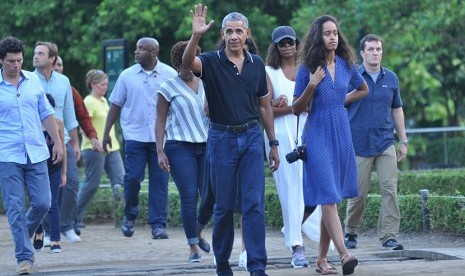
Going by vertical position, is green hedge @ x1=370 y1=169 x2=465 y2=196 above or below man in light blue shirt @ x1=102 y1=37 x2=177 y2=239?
below

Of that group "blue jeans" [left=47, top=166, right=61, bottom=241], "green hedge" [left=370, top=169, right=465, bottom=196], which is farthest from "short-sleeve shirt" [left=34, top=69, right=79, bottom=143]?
"green hedge" [left=370, top=169, right=465, bottom=196]

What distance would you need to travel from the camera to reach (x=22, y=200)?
10.6 meters

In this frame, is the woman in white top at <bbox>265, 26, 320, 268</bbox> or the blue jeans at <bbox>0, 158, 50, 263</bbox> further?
the woman in white top at <bbox>265, 26, 320, 268</bbox>

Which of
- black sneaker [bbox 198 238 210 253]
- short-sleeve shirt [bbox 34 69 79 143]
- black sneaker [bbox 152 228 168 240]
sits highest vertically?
short-sleeve shirt [bbox 34 69 79 143]

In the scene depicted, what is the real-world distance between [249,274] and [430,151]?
1433 cm

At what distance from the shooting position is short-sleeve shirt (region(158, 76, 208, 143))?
456 inches

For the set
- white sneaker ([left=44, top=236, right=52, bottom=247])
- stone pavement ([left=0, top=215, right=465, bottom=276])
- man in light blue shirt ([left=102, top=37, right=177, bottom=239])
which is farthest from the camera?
man in light blue shirt ([left=102, top=37, right=177, bottom=239])

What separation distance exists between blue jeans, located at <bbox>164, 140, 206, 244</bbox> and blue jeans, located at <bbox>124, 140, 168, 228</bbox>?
2134 mm

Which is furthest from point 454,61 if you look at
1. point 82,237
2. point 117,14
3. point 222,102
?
point 222,102

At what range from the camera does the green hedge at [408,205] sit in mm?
12836

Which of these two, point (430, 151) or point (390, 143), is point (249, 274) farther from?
point (430, 151)

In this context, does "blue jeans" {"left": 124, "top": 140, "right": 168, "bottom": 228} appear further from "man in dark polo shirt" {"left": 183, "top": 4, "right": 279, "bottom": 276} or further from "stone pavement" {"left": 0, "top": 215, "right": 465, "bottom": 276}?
"man in dark polo shirt" {"left": 183, "top": 4, "right": 279, "bottom": 276}

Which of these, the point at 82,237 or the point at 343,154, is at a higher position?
the point at 343,154

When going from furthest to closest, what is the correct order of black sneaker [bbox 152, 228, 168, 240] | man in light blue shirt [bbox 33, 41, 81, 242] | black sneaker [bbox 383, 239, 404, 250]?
black sneaker [bbox 152, 228, 168, 240]
man in light blue shirt [bbox 33, 41, 81, 242]
black sneaker [bbox 383, 239, 404, 250]
